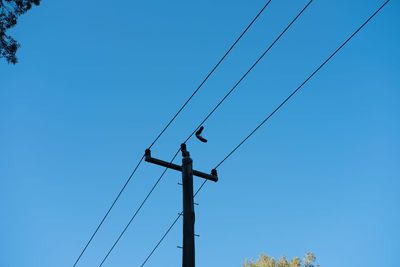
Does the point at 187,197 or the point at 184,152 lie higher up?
the point at 184,152

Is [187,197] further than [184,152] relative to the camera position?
No

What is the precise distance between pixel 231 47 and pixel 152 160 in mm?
2857

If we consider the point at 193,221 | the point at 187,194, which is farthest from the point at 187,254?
the point at 187,194

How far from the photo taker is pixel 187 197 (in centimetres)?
616

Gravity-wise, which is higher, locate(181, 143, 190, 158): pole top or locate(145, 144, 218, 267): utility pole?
locate(181, 143, 190, 158): pole top

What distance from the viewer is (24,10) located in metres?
14.4

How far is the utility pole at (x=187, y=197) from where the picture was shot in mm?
5478

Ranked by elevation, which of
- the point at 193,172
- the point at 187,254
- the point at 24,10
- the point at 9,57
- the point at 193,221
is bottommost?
the point at 187,254

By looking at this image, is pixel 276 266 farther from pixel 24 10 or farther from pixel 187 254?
pixel 24 10

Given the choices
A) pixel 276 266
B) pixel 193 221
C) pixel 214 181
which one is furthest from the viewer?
pixel 276 266

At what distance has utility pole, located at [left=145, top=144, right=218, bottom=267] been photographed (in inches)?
216

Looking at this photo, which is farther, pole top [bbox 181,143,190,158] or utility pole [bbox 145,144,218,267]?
pole top [bbox 181,143,190,158]

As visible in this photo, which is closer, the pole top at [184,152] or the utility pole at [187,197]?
the utility pole at [187,197]

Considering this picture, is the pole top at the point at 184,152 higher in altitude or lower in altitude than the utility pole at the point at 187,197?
higher
